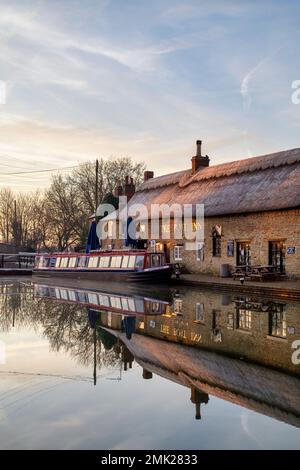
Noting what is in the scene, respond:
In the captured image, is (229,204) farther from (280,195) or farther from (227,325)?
(227,325)

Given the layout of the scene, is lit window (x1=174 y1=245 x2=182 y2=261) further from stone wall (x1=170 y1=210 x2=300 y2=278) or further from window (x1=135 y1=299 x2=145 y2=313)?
window (x1=135 y1=299 x2=145 y2=313)


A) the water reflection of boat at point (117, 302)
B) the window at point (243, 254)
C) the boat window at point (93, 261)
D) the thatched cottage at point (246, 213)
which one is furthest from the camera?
the boat window at point (93, 261)

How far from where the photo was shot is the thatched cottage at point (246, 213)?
79.8ft

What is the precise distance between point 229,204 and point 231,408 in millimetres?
22321

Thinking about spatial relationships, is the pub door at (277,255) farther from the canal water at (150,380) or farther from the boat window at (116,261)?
the canal water at (150,380)

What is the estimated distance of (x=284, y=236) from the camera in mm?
24344

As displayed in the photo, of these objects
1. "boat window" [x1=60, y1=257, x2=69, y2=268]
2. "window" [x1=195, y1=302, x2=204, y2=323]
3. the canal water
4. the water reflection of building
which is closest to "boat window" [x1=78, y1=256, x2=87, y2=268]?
"boat window" [x1=60, y1=257, x2=69, y2=268]

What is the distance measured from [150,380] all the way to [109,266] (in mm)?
23408

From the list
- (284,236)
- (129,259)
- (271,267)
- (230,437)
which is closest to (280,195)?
(284,236)

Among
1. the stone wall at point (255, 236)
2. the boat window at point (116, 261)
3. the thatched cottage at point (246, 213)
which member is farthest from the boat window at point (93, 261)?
the stone wall at point (255, 236)

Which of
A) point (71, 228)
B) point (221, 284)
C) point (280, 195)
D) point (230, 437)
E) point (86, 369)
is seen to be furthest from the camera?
point (71, 228)

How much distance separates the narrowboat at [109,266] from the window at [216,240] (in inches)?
115

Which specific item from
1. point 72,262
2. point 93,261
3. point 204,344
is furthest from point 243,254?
point 204,344

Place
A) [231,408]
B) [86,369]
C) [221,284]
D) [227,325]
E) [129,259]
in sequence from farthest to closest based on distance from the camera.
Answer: [129,259] → [221,284] → [227,325] → [86,369] → [231,408]
